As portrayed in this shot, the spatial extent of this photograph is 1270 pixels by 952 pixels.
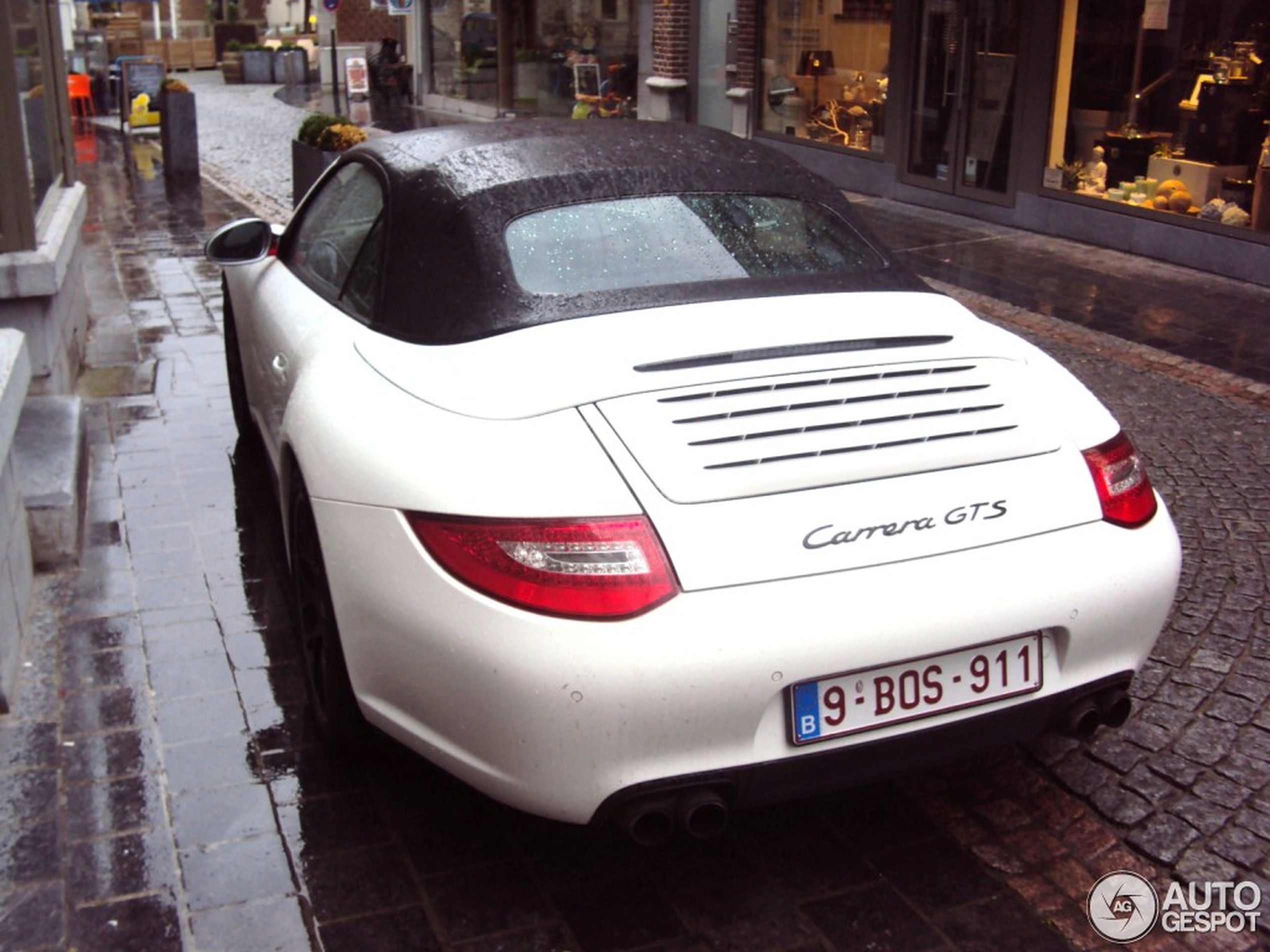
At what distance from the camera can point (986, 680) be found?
2930 mm

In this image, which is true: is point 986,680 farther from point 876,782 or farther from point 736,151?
point 736,151

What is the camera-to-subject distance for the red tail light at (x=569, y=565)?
2717 millimetres

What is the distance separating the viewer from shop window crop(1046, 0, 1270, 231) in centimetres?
1002

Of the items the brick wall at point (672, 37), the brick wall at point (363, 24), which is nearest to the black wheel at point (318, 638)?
the brick wall at point (672, 37)

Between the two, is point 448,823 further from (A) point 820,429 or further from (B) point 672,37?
(B) point 672,37

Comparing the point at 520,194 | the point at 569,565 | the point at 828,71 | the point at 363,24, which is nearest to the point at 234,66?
the point at 363,24

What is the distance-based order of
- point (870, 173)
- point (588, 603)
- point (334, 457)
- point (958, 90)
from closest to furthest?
1. point (588, 603)
2. point (334, 457)
3. point (958, 90)
4. point (870, 173)

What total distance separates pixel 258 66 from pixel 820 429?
3346 cm

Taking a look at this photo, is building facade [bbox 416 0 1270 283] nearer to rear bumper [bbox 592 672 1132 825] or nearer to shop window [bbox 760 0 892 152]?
shop window [bbox 760 0 892 152]

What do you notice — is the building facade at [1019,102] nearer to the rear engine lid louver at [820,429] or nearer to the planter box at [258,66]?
the rear engine lid louver at [820,429]

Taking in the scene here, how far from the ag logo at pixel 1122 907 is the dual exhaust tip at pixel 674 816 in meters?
0.88

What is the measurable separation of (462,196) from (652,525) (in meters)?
1.35

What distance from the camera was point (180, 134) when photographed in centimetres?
1650

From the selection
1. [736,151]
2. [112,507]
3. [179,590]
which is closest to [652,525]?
[736,151]
